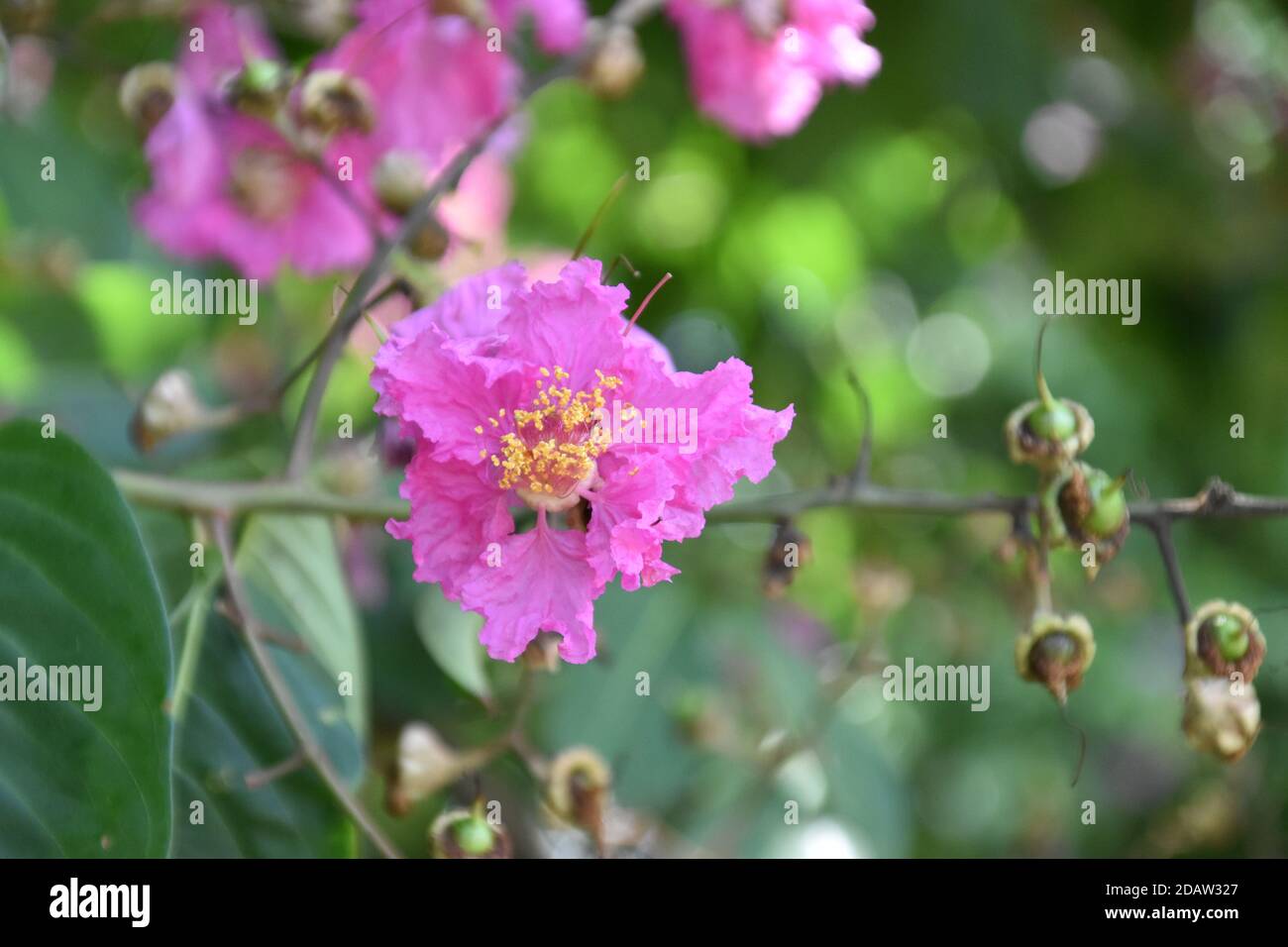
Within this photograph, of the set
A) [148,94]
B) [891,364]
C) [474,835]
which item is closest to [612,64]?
[148,94]

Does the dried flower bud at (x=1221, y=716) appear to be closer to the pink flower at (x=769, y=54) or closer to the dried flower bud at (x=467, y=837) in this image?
the dried flower bud at (x=467, y=837)

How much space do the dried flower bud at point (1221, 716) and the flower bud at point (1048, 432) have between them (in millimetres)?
145

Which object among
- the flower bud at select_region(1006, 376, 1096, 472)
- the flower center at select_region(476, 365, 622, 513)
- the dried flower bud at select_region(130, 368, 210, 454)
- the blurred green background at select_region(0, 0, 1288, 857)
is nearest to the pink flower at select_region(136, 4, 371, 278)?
the blurred green background at select_region(0, 0, 1288, 857)

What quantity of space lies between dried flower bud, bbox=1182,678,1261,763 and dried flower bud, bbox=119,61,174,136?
0.80 meters

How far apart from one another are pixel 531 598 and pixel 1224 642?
38 cm

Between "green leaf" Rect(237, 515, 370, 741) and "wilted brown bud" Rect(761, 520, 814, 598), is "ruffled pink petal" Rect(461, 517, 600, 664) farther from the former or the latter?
"green leaf" Rect(237, 515, 370, 741)

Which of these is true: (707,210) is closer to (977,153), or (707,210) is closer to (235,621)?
(977,153)

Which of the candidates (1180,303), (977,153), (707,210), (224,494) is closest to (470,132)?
(224,494)

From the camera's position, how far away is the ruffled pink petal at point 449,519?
70cm

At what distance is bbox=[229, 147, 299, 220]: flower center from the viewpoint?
1.10m

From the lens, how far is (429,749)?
35.8 inches

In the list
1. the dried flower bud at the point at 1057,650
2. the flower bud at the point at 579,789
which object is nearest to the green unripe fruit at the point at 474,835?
the flower bud at the point at 579,789

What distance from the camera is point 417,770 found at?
0.90 meters
